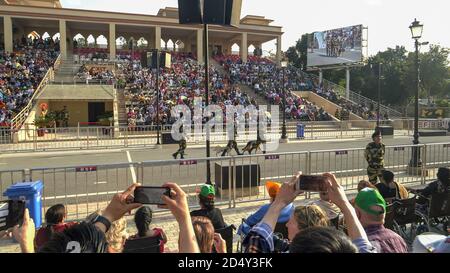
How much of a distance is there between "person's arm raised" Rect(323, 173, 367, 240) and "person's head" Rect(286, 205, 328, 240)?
326 millimetres

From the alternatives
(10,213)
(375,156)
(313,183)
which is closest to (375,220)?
(313,183)

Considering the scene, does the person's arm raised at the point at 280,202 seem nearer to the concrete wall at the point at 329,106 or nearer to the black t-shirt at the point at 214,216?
the black t-shirt at the point at 214,216

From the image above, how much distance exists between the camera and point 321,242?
6.02 ft

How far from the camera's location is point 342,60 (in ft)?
157

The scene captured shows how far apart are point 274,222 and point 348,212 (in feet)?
1.57

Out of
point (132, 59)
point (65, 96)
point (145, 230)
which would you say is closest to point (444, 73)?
point (132, 59)

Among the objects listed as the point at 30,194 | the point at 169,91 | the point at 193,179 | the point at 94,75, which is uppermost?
the point at 94,75

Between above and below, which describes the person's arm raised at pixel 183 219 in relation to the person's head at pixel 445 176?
above

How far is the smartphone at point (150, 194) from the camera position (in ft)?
7.81

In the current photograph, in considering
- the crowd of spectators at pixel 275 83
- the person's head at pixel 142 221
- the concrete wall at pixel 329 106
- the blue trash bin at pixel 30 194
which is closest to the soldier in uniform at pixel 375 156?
the person's head at pixel 142 221

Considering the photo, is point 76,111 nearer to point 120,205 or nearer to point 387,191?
point 387,191

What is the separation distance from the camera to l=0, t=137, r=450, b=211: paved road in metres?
9.09
